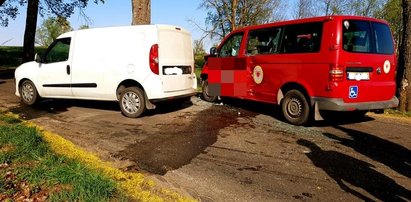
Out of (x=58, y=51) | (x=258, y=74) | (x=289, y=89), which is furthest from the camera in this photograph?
(x=58, y=51)

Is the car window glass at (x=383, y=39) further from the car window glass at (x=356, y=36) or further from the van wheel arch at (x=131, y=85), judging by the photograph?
the van wheel arch at (x=131, y=85)

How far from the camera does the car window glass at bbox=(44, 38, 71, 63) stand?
8.57m

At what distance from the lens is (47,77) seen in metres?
8.92

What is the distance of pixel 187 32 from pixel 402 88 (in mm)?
5476

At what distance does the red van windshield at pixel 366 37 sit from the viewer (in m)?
6.73

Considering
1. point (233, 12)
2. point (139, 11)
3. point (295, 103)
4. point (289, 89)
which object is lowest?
point (295, 103)

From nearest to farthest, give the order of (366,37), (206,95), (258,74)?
(366,37)
(258,74)
(206,95)

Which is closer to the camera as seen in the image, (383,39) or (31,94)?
(383,39)

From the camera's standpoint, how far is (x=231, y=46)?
9.26 m

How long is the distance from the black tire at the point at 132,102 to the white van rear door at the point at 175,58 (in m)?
0.57

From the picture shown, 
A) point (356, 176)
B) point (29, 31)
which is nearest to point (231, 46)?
point (356, 176)

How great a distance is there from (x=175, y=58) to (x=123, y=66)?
1.10 meters

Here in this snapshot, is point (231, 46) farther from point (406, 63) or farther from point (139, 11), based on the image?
point (406, 63)

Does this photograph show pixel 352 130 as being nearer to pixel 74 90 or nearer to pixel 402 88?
pixel 402 88
